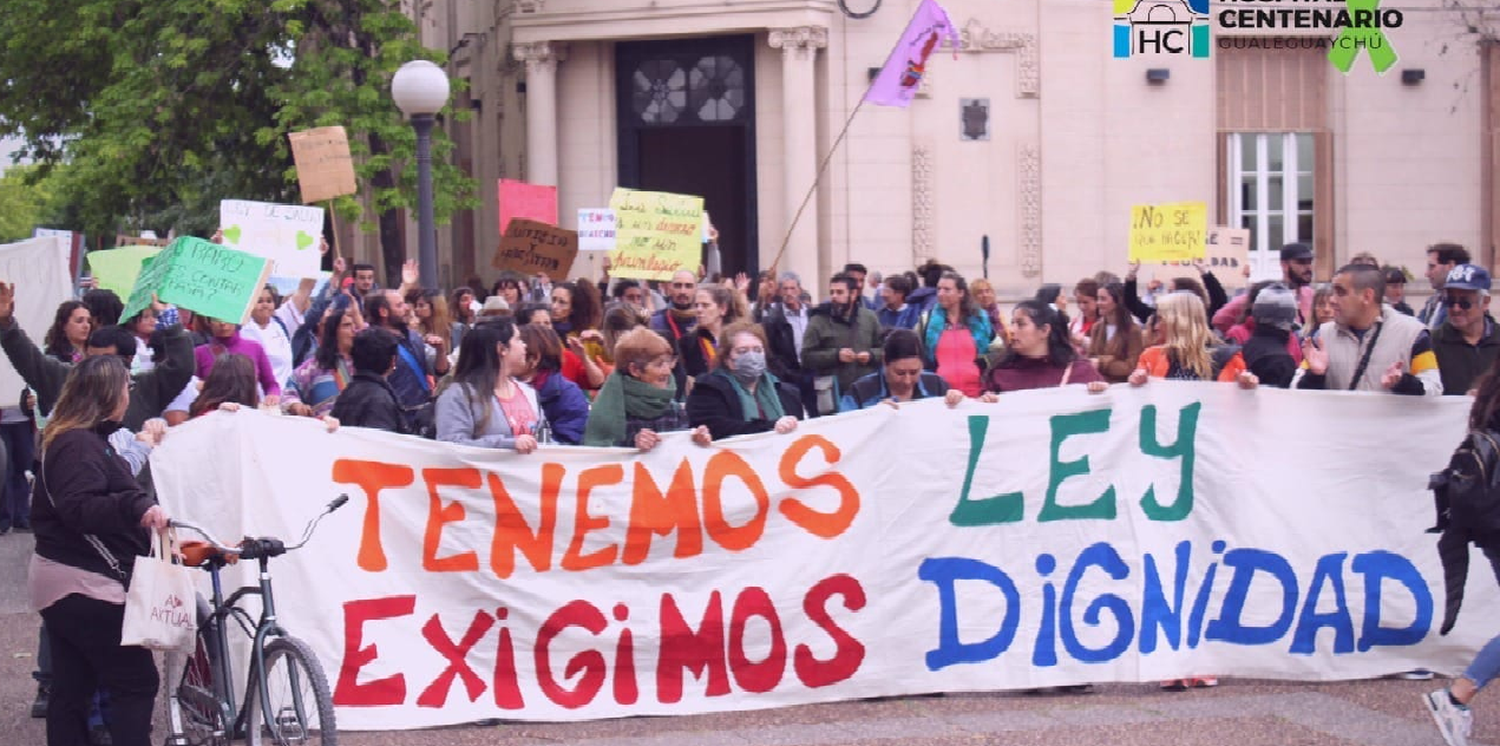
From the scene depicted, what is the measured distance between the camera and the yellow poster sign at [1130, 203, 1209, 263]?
15867 millimetres

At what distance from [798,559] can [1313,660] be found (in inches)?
94.8

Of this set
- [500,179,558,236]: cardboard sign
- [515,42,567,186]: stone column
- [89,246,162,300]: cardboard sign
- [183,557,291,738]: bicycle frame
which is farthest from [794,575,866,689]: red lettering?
[515,42,567,186]: stone column

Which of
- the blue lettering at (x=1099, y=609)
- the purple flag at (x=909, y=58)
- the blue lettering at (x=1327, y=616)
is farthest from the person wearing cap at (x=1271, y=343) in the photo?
the purple flag at (x=909, y=58)

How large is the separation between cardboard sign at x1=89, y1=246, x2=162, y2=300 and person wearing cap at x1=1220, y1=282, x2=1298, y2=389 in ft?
27.4

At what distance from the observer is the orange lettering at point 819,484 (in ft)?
27.9

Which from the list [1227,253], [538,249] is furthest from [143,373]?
[1227,253]

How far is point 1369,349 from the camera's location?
9156mm

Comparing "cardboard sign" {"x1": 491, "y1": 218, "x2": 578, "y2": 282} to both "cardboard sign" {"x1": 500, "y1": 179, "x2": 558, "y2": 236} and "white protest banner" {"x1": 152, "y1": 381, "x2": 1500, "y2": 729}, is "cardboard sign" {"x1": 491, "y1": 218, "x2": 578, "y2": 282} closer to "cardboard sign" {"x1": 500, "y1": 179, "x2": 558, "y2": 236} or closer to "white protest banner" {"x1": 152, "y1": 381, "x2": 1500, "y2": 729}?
"cardboard sign" {"x1": 500, "y1": 179, "x2": 558, "y2": 236}

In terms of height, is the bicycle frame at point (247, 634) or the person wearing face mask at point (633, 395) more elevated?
the person wearing face mask at point (633, 395)

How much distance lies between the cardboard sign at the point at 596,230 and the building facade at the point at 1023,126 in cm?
598

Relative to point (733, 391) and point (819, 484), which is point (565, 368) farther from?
point (819, 484)

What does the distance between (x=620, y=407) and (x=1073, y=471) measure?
208cm

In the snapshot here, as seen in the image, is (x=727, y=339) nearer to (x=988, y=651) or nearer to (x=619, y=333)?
A: (x=988, y=651)

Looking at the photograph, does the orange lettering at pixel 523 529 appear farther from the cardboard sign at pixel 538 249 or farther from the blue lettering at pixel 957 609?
the cardboard sign at pixel 538 249
